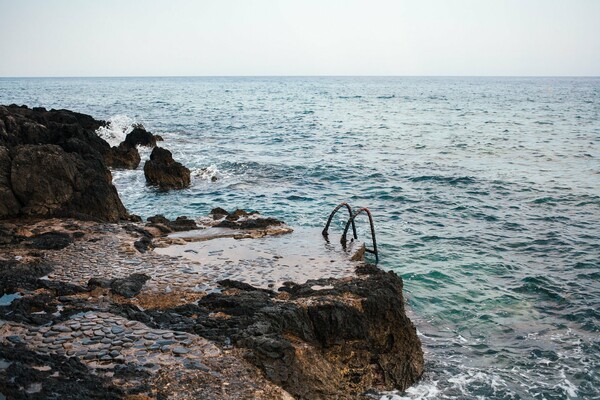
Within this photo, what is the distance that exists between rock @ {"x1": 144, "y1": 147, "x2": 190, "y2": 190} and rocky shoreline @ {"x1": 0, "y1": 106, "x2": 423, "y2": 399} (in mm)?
10340

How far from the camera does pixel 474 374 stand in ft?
33.5

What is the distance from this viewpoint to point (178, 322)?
8914 mm

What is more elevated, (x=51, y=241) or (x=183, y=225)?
(x=51, y=241)

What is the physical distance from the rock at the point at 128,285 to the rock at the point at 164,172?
14.4 m

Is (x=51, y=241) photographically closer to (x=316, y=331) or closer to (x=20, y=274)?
(x=20, y=274)

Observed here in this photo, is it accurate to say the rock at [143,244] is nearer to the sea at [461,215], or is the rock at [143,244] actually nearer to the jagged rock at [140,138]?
the sea at [461,215]

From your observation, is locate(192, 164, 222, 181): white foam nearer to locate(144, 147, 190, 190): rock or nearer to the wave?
locate(144, 147, 190, 190): rock

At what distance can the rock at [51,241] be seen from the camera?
40.7ft

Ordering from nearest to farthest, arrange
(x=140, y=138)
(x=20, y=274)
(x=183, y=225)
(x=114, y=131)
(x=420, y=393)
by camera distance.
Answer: (x=420, y=393) < (x=20, y=274) < (x=183, y=225) < (x=140, y=138) < (x=114, y=131)

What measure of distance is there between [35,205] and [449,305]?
12.3 m

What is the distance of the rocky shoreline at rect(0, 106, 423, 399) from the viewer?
23.8ft

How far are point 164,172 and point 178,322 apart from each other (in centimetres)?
1694

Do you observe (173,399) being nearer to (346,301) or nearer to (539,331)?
(346,301)

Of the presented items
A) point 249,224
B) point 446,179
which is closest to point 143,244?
Answer: point 249,224
